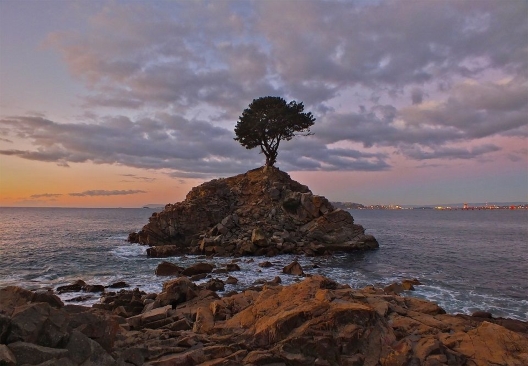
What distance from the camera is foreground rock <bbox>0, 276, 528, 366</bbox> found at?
9.73 metres

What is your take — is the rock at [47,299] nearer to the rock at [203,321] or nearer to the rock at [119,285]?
the rock at [203,321]

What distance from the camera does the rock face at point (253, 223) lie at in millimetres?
47219

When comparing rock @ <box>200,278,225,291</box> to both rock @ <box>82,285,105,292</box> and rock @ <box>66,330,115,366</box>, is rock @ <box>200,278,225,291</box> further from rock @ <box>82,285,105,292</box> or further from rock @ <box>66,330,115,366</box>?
rock @ <box>66,330,115,366</box>

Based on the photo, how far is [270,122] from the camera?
211ft

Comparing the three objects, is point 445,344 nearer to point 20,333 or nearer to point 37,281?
point 20,333

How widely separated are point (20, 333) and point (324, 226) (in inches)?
1788

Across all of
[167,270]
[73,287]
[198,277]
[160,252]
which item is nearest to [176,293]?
[198,277]

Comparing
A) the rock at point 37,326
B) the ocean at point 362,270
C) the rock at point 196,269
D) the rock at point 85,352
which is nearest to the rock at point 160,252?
the ocean at point 362,270

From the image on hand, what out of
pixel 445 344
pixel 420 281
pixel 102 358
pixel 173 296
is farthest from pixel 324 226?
pixel 102 358

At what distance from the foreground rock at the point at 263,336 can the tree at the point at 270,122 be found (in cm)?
5016

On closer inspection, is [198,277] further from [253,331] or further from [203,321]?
[253,331]

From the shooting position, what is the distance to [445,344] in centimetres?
1321

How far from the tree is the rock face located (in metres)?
6.81

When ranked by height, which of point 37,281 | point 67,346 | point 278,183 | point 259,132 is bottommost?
point 37,281
